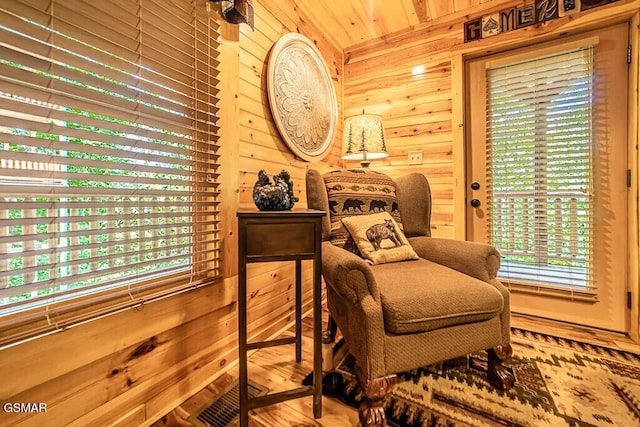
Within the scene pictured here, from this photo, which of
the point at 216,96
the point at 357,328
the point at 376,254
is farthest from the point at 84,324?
the point at 376,254

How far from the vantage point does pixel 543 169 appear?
194cm

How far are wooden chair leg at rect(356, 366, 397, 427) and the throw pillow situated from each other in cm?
58

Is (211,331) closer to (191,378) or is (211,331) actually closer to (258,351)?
(191,378)

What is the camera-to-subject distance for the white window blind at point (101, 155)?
2.48ft

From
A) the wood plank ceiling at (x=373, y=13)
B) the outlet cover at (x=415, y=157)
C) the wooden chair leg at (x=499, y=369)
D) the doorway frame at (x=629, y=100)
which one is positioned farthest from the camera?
the outlet cover at (x=415, y=157)

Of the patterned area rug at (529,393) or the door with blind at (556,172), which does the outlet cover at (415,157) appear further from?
the patterned area rug at (529,393)

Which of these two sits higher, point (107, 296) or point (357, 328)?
point (107, 296)

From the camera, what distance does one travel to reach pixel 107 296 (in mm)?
926

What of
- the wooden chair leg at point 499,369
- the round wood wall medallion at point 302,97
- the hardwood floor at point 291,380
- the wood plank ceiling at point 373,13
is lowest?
the hardwood floor at point 291,380

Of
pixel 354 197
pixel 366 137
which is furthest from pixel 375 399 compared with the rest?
pixel 366 137

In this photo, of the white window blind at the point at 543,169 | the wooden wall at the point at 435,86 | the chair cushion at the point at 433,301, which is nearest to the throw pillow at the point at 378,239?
the chair cushion at the point at 433,301

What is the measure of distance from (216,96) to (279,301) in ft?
4.26

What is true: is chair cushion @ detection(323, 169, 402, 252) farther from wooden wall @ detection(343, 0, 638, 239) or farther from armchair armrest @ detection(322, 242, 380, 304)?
wooden wall @ detection(343, 0, 638, 239)

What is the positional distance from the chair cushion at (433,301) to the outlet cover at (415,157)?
1.37 metres
